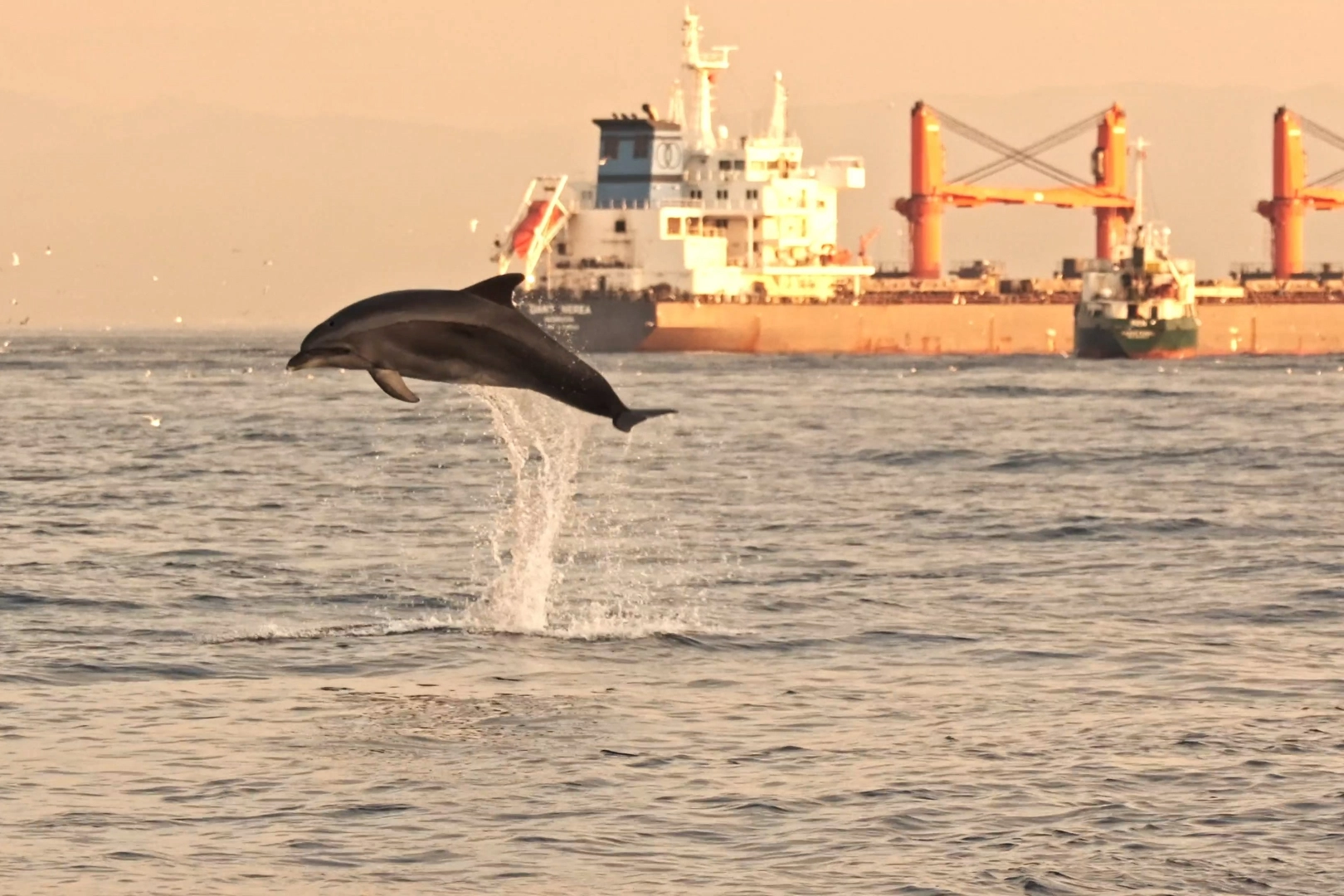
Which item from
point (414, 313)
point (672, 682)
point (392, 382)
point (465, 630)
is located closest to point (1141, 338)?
point (465, 630)

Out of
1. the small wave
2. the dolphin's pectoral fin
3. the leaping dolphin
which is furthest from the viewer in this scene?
the small wave

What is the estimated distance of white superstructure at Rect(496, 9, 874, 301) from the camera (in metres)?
→ 140

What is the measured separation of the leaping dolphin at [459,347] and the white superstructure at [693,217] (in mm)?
122249

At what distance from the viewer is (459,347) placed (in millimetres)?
15414

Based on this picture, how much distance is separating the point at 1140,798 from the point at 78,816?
7.18m

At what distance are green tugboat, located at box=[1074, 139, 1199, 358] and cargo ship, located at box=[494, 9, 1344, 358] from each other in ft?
8.97

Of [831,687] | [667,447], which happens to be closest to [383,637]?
[831,687]

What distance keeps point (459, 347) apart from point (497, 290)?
560mm

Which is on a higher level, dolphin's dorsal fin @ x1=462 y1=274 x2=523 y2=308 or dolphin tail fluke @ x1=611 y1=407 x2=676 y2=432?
dolphin's dorsal fin @ x1=462 y1=274 x2=523 y2=308

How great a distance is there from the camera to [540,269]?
474ft

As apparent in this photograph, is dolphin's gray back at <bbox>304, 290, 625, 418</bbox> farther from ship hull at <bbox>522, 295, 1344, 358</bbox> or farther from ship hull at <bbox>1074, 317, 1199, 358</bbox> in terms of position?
ship hull at <bbox>522, 295, 1344, 358</bbox>

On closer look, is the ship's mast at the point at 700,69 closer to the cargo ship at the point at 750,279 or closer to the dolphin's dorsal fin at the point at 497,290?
the cargo ship at the point at 750,279

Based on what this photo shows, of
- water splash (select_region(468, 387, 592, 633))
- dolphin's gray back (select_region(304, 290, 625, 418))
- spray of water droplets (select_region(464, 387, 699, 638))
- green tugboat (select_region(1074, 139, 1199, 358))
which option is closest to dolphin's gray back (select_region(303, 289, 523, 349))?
dolphin's gray back (select_region(304, 290, 625, 418))

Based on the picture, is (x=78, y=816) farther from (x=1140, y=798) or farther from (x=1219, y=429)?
(x=1219, y=429)
